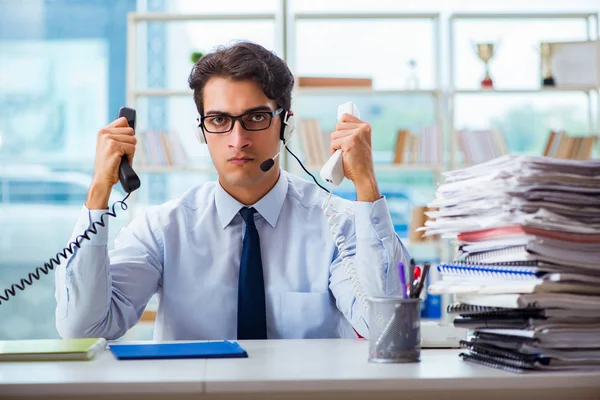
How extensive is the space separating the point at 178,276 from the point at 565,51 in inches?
124

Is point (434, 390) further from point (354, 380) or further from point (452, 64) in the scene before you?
point (452, 64)

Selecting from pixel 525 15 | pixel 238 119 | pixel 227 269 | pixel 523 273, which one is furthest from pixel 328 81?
pixel 523 273

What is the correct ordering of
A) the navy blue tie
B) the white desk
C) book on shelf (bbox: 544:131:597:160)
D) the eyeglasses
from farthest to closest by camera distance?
book on shelf (bbox: 544:131:597:160) → the eyeglasses → the navy blue tie → the white desk

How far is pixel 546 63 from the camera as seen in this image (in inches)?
175

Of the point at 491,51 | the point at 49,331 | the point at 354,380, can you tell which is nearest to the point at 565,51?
the point at 491,51

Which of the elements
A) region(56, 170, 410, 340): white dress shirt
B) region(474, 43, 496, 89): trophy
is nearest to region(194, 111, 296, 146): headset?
region(56, 170, 410, 340): white dress shirt

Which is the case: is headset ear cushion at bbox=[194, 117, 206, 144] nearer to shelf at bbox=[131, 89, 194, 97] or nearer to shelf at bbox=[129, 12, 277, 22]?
shelf at bbox=[131, 89, 194, 97]

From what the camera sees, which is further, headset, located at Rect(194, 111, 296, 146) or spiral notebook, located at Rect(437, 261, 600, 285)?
headset, located at Rect(194, 111, 296, 146)

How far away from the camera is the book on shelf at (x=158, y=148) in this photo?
442 cm

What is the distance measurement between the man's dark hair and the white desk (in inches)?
40.5

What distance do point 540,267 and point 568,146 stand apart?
341cm

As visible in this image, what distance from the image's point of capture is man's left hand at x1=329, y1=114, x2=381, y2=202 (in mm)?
1776

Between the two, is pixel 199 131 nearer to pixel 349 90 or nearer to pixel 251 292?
pixel 251 292

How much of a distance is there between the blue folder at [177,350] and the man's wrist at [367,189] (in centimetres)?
51
